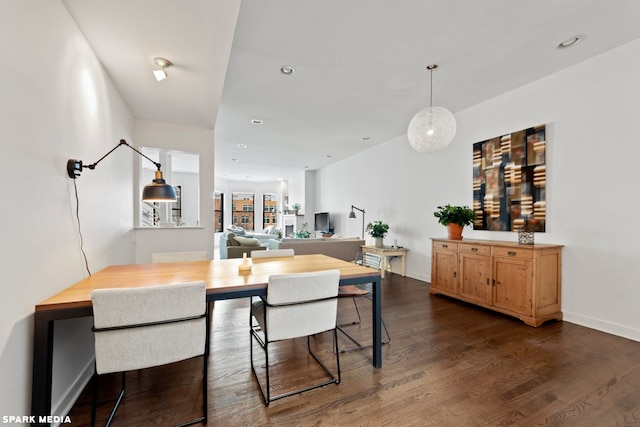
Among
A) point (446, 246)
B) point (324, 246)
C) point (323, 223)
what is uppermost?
point (323, 223)

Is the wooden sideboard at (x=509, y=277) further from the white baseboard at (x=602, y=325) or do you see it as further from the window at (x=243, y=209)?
the window at (x=243, y=209)

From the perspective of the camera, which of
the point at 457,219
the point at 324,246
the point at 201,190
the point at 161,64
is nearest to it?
the point at 161,64

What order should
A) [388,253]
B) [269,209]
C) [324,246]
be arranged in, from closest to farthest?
[388,253], [324,246], [269,209]

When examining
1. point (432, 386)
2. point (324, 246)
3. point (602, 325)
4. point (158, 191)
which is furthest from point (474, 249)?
point (158, 191)

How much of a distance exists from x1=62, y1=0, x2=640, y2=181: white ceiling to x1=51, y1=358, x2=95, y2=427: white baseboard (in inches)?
95.0

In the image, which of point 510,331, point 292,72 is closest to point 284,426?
point 510,331

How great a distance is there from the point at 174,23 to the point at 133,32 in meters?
0.36

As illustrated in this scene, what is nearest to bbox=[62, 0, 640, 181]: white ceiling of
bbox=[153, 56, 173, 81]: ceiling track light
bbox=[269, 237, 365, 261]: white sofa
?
bbox=[153, 56, 173, 81]: ceiling track light

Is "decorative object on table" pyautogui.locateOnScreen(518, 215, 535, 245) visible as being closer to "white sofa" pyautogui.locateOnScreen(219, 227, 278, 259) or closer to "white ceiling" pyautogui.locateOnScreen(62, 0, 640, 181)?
"white ceiling" pyautogui.locateOnScreen(62, 0, 640, 181)

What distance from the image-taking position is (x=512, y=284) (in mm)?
3051

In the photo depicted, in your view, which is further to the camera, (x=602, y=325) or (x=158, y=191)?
(x=602, y=325)

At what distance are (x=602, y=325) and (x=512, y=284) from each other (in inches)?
33.6

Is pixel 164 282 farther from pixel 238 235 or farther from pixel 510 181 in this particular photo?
pixel 238 235

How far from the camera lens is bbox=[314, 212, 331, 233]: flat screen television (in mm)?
8188
